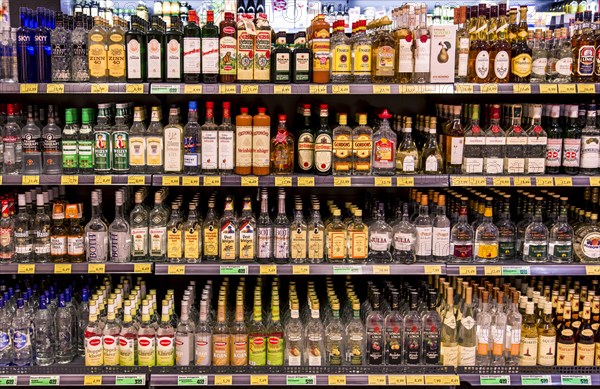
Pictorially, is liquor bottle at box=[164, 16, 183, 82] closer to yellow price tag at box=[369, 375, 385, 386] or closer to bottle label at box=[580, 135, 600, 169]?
yellow price tag at box=[369, 375, 385, 386]

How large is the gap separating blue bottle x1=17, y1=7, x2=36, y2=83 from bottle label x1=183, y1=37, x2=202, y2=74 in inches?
31.6

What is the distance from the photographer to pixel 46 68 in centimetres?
343

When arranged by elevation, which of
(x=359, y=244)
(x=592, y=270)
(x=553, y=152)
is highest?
(x=553, y=152)

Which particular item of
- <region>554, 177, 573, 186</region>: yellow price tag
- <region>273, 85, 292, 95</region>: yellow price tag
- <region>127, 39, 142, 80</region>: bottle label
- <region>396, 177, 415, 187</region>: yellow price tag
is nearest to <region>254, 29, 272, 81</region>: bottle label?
<region>273, 85, 292, 95</region>: yellow price tag

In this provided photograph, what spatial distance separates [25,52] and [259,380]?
2.12m

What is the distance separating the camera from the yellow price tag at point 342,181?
3426 mm

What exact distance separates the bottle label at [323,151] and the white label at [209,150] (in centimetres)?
54

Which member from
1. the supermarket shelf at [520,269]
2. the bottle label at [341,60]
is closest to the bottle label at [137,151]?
the bottle label at [341,60]

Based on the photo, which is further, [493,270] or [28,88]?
[493,270]

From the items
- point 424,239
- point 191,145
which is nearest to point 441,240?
point 424,239

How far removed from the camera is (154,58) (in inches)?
133

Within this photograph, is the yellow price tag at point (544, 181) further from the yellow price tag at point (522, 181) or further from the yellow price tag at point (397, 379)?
the yellow price tag at point (397, 379)

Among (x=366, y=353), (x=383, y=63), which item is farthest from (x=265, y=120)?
(x=366, y=353)

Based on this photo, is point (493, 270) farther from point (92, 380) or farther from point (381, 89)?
point (92, 380)
